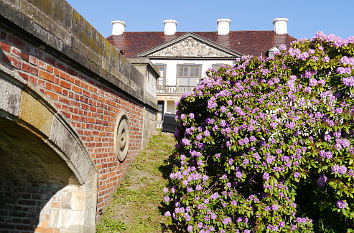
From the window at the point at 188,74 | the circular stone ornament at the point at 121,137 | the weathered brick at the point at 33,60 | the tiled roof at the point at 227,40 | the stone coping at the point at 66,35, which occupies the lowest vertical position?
the circular stone ornament at the point at 121,137

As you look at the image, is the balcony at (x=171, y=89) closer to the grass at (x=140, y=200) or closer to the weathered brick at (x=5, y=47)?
the grass at (x=140, y=200)

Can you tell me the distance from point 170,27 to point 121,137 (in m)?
21.1

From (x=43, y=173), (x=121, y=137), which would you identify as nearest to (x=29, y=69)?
(x=43, y=173)

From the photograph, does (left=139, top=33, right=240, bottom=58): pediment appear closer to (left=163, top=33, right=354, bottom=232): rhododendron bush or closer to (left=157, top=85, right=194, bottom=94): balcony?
(left=157, top=85, right=194, bottom=94): balcony

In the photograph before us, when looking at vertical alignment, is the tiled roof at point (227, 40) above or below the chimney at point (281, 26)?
below

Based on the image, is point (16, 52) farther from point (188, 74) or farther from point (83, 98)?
point (188, 74)

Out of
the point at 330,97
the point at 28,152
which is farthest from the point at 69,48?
→ the point at 330,97

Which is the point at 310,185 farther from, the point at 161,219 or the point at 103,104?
the point at 103,104

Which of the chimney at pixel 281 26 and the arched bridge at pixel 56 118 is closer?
the arched bridge at pixel 56 118

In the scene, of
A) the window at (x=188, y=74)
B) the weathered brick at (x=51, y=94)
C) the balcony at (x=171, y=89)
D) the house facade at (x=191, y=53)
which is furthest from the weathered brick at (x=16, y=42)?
the window at (x=188, y=74)

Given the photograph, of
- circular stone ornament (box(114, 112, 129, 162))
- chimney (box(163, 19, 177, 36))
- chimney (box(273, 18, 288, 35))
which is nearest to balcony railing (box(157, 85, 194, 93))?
chimney (box(163, 19, 177, 36))

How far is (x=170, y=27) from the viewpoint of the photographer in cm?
2484

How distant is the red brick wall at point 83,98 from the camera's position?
106 inches

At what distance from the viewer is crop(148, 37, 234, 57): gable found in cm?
2202
